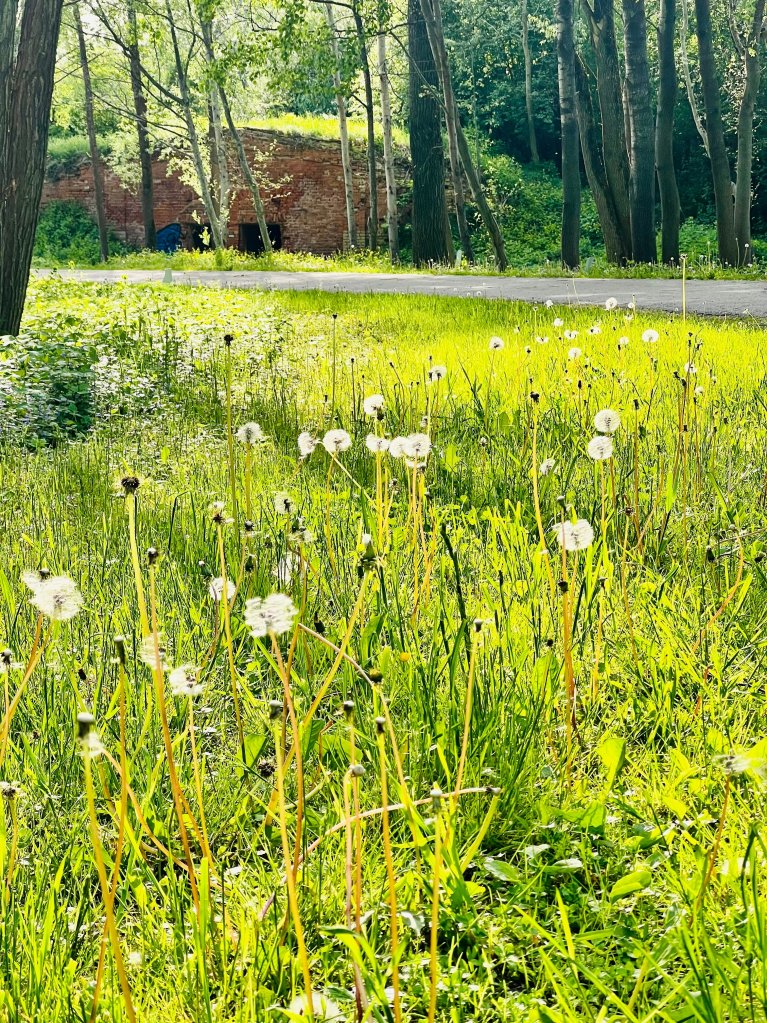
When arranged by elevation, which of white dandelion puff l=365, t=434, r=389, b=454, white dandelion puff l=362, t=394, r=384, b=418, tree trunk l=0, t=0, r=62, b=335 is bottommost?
white dandelion puff l=365, t=434, r=389, b=454

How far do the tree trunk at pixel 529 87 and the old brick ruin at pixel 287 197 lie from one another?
878 cm

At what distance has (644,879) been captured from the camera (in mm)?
1567

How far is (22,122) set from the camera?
7.10 m

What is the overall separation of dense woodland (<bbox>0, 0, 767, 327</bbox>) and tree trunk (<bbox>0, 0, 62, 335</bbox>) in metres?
0.02

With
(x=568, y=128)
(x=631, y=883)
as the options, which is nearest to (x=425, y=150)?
(x=568, y=128)

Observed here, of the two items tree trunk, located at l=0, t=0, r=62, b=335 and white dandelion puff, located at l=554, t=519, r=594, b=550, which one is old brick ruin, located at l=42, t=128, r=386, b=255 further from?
white dandelion puff, located at l=554, t=519, r=594, b=550

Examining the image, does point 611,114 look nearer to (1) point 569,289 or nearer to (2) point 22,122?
(1) point 569,289

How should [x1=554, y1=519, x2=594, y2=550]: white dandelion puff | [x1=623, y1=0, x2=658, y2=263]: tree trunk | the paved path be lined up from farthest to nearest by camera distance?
[x1=623, y1=0, x2=658, y2=263]: tree trunk → the paved path → [x1=554, y1=519, x2=594, y2=550]: white dandelion puff

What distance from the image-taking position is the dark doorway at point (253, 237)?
121ft

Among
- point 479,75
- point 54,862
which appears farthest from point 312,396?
point 479,75

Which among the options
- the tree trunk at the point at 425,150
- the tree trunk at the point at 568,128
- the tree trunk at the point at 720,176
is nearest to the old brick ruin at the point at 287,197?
the tree trunk at the point at 425,150

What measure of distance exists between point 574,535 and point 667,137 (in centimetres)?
1922

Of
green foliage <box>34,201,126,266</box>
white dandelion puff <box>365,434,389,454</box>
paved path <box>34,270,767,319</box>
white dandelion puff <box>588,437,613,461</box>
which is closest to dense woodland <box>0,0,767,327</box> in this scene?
green foliage <box>34,201,126,266</box>

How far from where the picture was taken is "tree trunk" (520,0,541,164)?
40.2 metres
